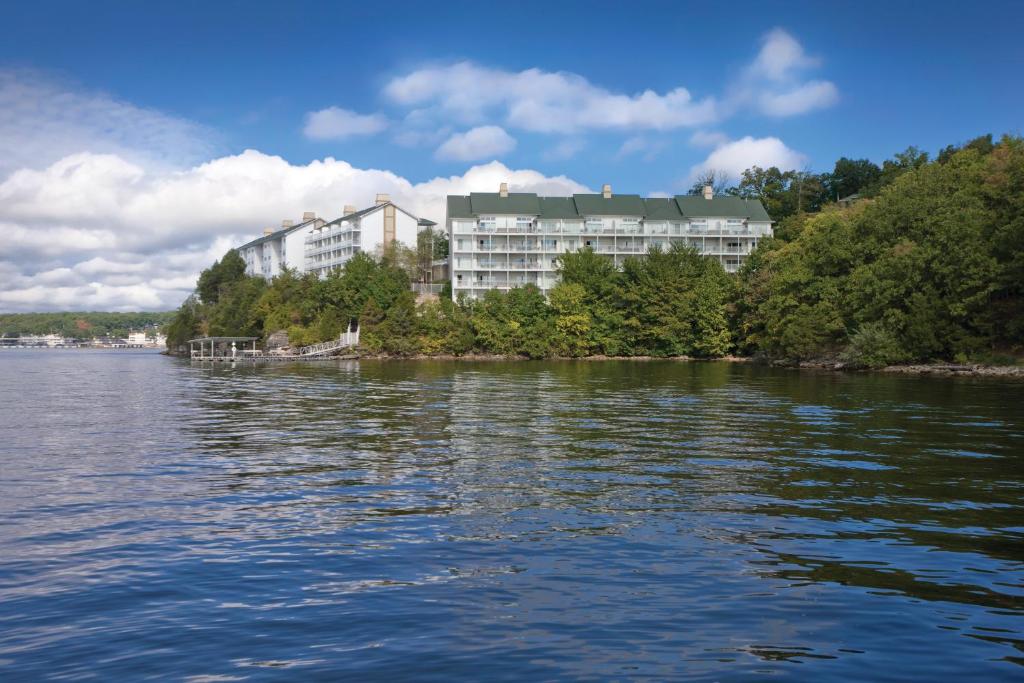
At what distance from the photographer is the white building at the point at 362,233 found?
139375mm

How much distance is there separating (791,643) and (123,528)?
11.2 m

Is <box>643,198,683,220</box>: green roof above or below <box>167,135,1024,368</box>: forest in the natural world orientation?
above

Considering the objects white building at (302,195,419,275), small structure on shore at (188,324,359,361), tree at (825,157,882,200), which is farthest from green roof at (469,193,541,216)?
tree at (825,157,882,200)

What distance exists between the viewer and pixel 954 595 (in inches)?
399

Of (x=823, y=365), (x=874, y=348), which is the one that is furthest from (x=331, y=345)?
(x=874, y=348)

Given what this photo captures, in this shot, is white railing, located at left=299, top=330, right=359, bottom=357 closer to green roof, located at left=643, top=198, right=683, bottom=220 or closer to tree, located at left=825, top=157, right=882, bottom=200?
green roof, located at left=643, top=198, right=683, bottom=220

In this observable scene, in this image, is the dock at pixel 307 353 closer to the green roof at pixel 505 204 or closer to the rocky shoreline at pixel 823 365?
the rocky shoreline at pixel 823 365

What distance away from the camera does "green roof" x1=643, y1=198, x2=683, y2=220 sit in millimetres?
125875

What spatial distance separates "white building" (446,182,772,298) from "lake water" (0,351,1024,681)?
9753 cm

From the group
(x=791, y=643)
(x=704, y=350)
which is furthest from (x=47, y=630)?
(x=704, y=350)

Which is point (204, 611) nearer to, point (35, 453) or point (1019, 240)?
point (35, 453)

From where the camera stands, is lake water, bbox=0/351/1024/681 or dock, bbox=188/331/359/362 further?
dock, bbox=188/331/359/362

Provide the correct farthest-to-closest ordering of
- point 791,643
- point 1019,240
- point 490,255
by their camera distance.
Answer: point 490,255, point 1019,240, point 791,643

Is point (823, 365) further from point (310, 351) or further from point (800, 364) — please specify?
point (310, 351)
